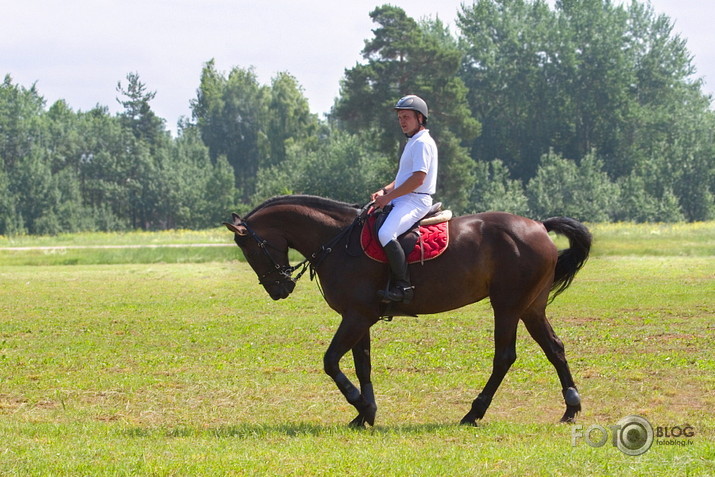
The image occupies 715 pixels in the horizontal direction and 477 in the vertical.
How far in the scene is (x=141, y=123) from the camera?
370ft

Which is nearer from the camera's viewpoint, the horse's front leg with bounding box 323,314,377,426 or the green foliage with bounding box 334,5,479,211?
the horse's front leg with bounding box 323,314,377,426

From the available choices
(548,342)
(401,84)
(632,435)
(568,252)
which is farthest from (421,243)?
(401,84)

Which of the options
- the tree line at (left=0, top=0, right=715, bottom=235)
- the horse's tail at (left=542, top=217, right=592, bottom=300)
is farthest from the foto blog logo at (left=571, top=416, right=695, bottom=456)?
the tree line at (left=0, top=0, right=715, bottom=235)

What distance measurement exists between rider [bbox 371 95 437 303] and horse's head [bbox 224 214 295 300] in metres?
1.16

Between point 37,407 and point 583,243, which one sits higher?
point 583,243

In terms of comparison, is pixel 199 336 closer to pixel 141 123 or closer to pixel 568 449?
pixel 568 449

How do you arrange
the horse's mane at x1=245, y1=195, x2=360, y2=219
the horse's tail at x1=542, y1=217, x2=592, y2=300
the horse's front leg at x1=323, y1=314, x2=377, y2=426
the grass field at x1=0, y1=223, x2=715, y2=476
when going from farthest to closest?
the horse's tail at x1=542, y1=217, x2=592, y2=300 < the horse's mane at x1=245, y1=195, x2=360, y2=219 < the horse's front leg at x1=323, y1=314, x2=377, y2=426 < the grass field at x1=0, y1=223, x2=715, y2=476

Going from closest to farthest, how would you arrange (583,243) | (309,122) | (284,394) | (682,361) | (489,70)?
(583,243) → (284,394) → (682,361) → (489,70) → (309,122)

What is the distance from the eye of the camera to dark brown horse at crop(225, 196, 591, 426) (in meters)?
9.72

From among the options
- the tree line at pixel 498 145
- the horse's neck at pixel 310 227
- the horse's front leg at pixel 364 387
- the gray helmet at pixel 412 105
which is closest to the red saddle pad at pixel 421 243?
the horse's neck at pixel 310 227

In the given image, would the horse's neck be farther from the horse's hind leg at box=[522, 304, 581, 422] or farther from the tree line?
the tree line

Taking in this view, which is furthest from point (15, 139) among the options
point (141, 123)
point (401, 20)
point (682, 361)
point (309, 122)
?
point (682, 361)

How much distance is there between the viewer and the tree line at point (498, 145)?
3479 inches

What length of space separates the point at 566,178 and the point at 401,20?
2344 centimetres
